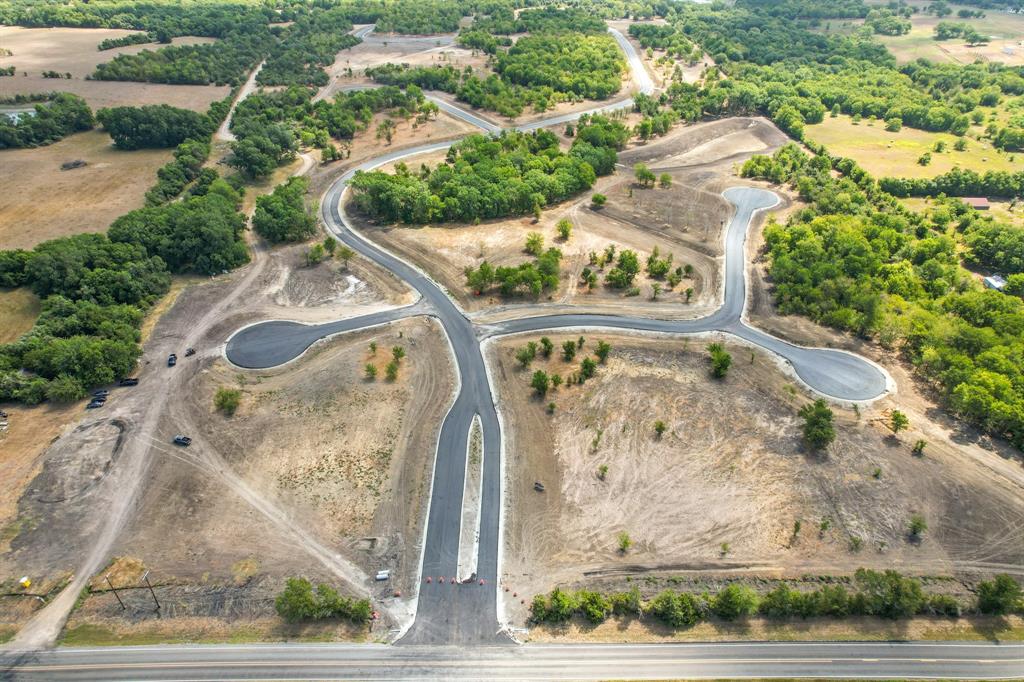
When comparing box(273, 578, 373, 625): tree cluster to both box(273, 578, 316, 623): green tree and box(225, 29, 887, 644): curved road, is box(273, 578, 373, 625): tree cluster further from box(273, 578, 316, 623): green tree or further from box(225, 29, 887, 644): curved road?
box(225, 29, 887, 644): curved road

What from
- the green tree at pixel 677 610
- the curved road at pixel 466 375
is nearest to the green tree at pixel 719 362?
the curved road at pixel 466 375

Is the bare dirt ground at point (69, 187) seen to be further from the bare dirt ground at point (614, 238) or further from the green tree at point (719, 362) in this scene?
the green tree at point (719, 362)

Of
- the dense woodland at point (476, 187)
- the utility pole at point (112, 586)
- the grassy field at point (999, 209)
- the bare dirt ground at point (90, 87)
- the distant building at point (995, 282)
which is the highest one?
the bare dirt ground at point (90, 87)

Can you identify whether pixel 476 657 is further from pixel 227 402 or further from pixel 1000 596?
pixel 1000 596

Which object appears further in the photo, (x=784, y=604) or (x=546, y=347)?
(x=546, y=347)

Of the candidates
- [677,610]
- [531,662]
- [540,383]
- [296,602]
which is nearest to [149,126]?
[540,383]

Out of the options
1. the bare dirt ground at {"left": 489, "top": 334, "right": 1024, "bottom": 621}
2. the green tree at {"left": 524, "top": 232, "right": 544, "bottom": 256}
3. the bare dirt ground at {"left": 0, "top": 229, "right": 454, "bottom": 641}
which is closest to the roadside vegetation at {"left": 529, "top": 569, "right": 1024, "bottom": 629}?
the bare dirt ground at {"left": 489, "top": 334, "right": 1024, "bottom": 621}
